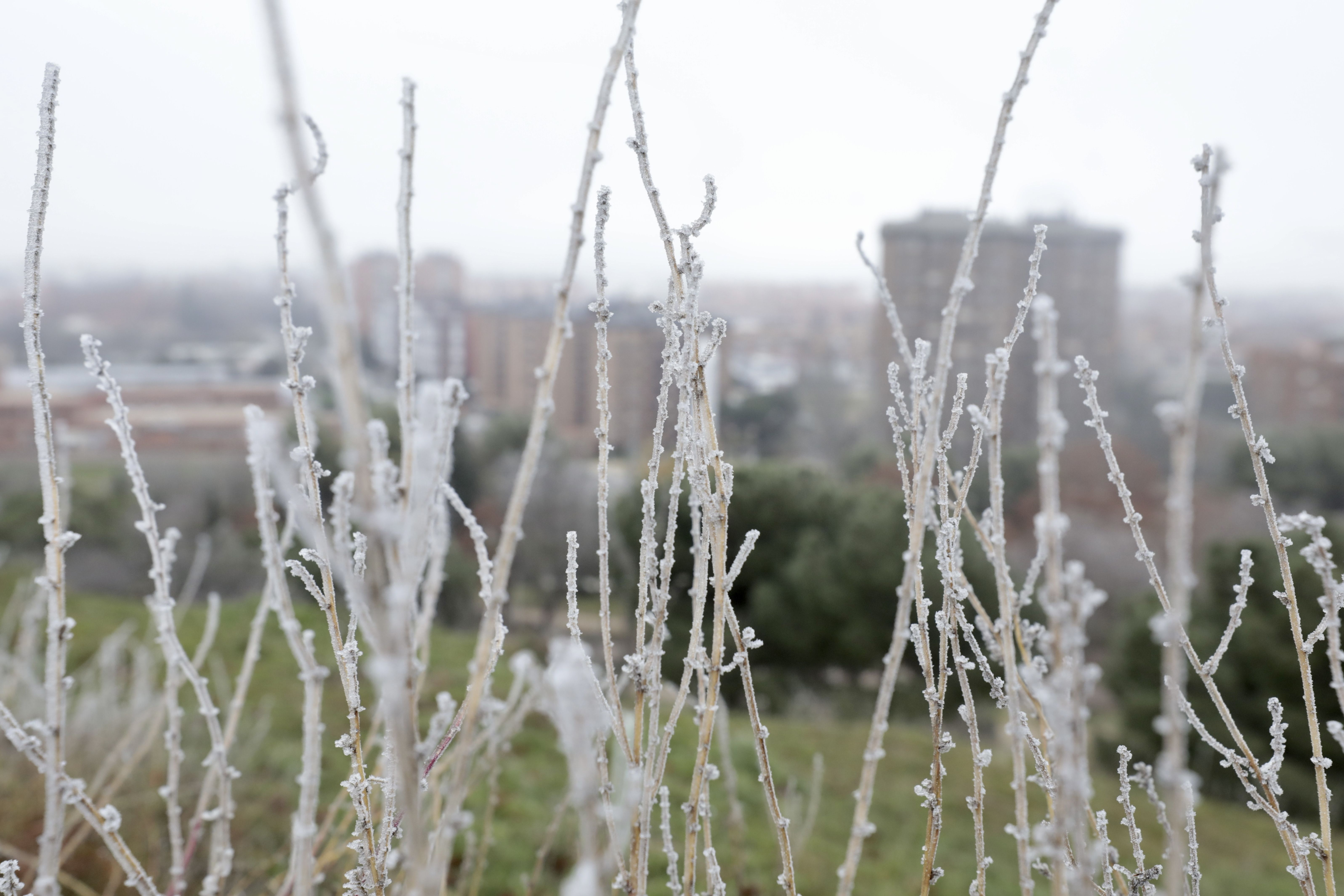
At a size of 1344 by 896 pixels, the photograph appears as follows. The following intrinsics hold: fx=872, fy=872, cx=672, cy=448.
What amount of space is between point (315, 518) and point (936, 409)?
1.87ft

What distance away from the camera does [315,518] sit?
2.65ft

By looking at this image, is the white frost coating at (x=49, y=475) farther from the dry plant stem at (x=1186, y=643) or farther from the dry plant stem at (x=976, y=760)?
the dry plant stem at (x=1186, y=643)

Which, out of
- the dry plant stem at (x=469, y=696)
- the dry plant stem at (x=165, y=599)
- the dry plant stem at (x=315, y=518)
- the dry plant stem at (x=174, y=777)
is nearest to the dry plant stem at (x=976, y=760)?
the dry plant stem at (x=469, y=696)

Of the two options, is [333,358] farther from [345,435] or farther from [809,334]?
[809,334]

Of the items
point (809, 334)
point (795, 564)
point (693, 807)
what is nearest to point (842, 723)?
point (795, 564)

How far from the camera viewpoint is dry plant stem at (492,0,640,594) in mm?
617

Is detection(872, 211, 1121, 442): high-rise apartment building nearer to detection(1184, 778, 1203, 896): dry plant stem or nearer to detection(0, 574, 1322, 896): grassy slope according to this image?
detection(0, 574, 1322, 896): grassy slope

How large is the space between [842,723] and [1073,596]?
22.6 feet

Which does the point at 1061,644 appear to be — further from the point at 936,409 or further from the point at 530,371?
the point at 530,371

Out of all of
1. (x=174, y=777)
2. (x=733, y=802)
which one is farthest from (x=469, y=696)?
(x=733, y=802)

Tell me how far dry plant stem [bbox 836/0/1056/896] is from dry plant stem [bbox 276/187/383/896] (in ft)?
1.51

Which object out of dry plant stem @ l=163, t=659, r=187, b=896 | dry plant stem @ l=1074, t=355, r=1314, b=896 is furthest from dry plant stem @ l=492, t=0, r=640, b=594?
dry plant stem @ l=163, t=659, r=187, b=896

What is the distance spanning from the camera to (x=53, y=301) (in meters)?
10.3

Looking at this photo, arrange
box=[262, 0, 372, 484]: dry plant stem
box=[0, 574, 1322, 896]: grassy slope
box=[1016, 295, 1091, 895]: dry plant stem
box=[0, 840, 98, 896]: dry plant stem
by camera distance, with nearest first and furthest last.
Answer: box=[262, 0, 372, 484]: dry plant stem, box=[1016, 295, 1091, 895]: dry plant stem, box=[0, 840, 98, 896]: dry plant stem, box=[0, 574, 1322, 896]: grassy slope
